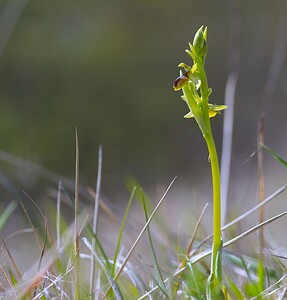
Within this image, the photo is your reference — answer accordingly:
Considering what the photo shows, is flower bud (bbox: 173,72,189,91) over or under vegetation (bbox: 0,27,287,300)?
over

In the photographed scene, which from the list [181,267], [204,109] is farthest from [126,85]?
[204,109]

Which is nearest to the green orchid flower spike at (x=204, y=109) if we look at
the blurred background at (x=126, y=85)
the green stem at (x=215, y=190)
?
the green stem at (x=215, y=190)

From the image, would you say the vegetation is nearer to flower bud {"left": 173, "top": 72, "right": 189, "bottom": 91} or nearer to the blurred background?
flower bud {"left": 173, "top": 72, "right": 189, "bottom": 91}

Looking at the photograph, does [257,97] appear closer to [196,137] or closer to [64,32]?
[196,137]

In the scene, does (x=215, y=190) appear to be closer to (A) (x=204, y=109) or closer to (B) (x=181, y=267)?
(A) (x=204, y=109)

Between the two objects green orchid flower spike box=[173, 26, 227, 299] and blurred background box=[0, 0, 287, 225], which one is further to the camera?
blurred background box=[0, 0, 287, 225]

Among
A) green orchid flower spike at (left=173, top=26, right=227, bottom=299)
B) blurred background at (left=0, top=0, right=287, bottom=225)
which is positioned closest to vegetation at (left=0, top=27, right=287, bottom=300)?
green orchid flower spike at (left=173, top=26, right=227, bottom=299)

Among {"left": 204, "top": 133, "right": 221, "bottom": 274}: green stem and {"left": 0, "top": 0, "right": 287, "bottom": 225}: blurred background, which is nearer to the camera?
{"left": 204, "top": 133, "right": 221, "bottom": 274}: green stem

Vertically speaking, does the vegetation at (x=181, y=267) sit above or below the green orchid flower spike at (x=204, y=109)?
below

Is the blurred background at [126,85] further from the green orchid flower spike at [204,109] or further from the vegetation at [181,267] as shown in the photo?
the green orchid flower spike at [204,109]

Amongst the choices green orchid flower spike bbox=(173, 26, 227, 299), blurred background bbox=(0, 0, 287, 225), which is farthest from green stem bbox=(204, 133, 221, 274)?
blurred background bbox=(0, 0, 287, 225)
